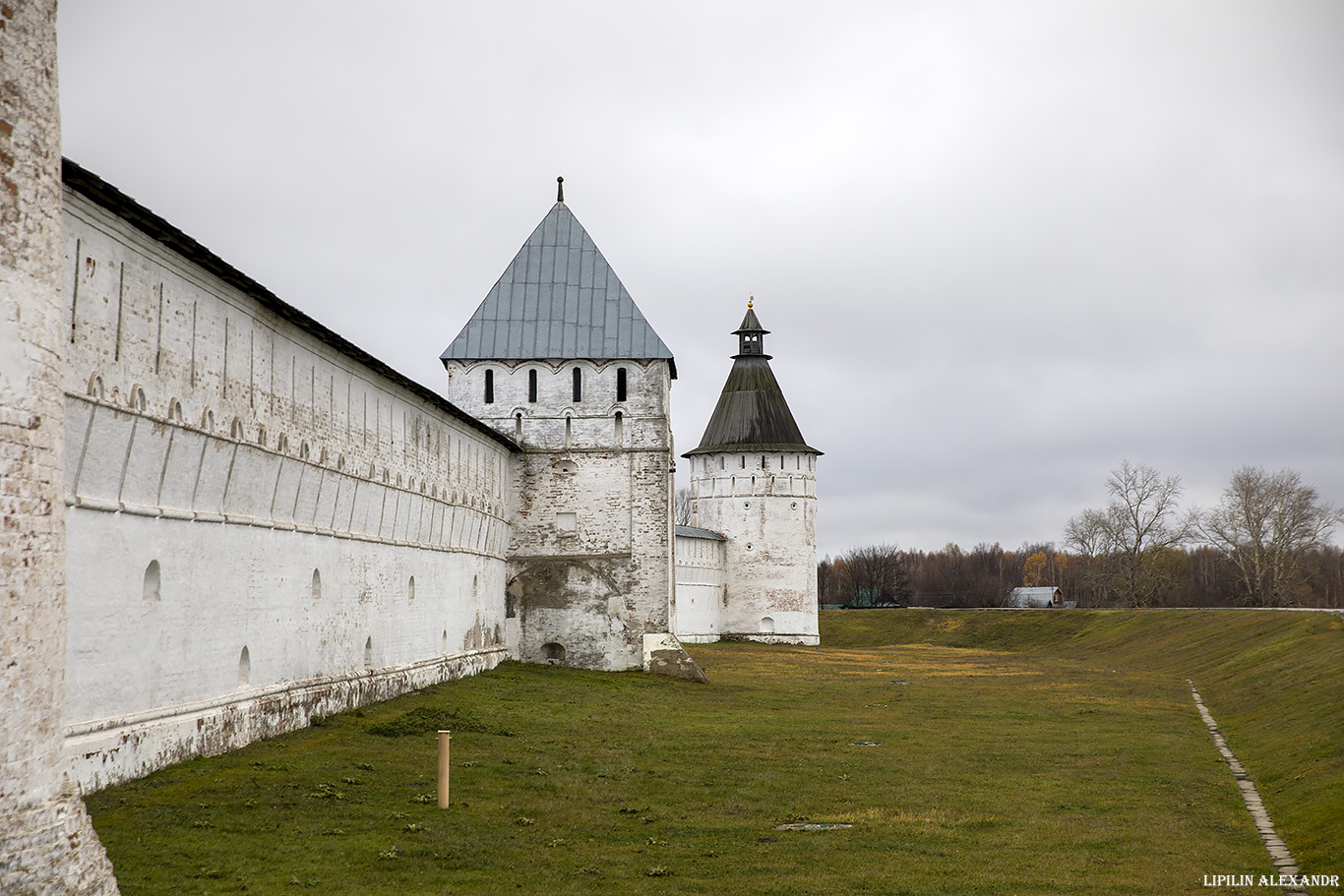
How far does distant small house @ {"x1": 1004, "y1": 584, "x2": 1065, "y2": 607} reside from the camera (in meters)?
79.6

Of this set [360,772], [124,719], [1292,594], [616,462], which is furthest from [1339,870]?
[1292,594]

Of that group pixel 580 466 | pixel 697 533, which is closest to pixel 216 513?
pixel 580 466

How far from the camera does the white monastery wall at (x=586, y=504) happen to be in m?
28.4

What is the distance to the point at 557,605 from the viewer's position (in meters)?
28.6

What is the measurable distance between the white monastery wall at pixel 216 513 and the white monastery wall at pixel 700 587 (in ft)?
92.6

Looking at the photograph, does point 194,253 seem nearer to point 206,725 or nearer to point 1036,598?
point 206,725

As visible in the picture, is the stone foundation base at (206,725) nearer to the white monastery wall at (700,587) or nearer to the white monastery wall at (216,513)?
the white monastery wall at (216,513)

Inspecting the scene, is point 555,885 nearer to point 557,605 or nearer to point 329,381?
point 329,381

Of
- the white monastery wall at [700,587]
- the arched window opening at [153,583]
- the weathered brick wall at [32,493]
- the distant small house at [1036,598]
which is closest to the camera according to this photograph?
the weathered brick wall at [32,493]

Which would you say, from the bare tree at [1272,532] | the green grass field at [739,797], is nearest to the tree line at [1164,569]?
the bare tree at [1272,532]

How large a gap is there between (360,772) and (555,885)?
14.2 feet

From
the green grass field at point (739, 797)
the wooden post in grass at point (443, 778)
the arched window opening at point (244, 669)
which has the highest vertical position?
the arched window opening at point (244, 669)

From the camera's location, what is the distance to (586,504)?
1131 inches

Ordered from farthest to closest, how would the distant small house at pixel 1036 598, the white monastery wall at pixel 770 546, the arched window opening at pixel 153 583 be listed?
the distant small house at pixel 1036 598 → the white monastery wall at pixel 770 546 → the arched window opening at pixel 153 583
